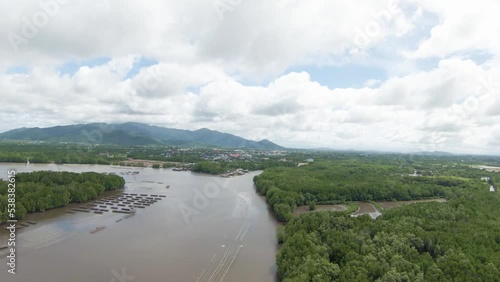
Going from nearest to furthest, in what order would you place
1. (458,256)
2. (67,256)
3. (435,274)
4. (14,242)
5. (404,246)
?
(435,274)
(458,256)
(404,246)
(67,256)
(14,242)

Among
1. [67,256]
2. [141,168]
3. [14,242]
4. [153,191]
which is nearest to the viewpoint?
[67,256]

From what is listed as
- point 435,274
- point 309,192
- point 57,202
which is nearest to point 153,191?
point 57,202

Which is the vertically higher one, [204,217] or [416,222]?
[416,222]

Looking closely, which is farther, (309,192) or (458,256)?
(309,192)

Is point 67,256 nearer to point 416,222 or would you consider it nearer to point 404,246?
point 404,246
